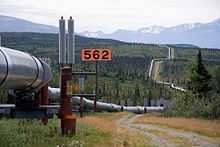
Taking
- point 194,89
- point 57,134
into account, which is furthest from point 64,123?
point 194,89

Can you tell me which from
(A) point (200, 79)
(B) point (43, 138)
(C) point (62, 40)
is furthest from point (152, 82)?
(B) point (43, 138)

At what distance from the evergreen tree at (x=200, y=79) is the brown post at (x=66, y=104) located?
44685mm

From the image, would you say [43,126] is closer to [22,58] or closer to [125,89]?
[22,58]

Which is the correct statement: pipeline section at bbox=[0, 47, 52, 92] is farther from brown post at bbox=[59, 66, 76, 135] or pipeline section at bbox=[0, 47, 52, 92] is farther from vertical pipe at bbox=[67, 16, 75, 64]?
vertical pipe at bbox=[67, 16, 75, 64]

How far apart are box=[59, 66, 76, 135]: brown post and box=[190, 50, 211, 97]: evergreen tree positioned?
44.7 meters

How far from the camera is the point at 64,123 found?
732 inches

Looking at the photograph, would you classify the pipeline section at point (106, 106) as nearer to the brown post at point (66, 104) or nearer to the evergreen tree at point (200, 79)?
the evergreen tree at point (200, 79)

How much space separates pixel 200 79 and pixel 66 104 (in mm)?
45410

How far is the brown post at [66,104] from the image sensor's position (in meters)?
18.5

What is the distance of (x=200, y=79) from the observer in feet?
205

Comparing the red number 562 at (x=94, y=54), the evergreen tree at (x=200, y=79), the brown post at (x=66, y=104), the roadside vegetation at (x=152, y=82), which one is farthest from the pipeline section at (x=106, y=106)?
the brown post at (x=66, y=104)

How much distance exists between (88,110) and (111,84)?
49.4 m

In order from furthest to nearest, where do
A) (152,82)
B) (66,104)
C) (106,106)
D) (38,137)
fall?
1. (152,82)
2. (106,106)
3. (66,104)
4. (38,137)

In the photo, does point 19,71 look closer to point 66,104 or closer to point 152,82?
point 66,104
